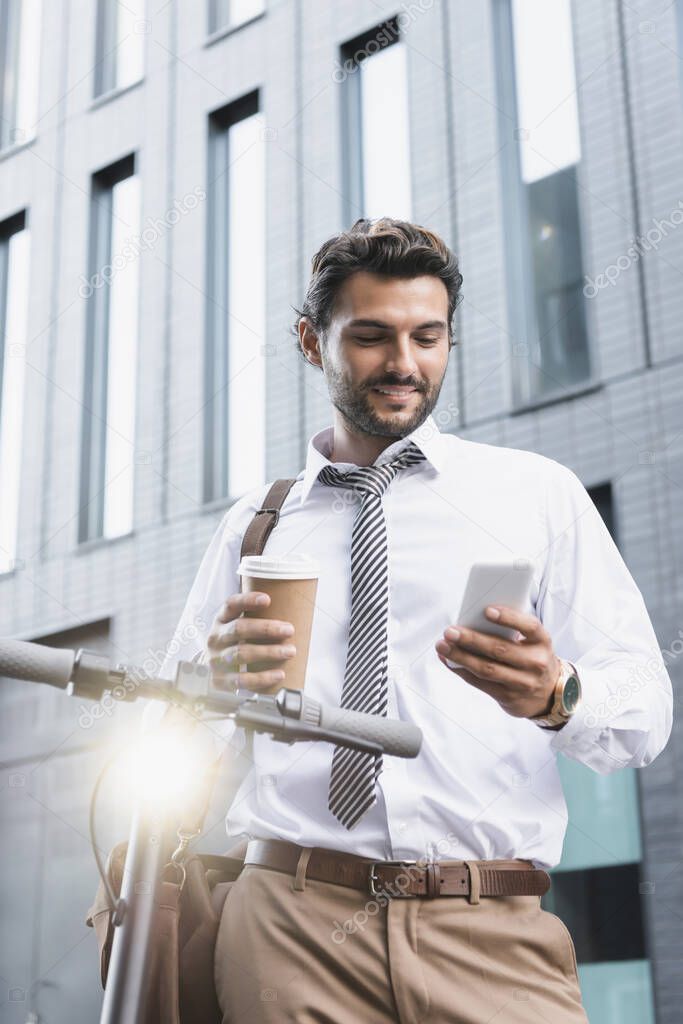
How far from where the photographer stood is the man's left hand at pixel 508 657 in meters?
1.63

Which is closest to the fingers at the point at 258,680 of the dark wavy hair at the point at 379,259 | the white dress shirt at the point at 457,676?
the white dress shirt at the point at 457,676

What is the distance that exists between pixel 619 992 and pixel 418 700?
455cm

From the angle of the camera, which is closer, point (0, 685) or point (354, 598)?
point (354, 598)

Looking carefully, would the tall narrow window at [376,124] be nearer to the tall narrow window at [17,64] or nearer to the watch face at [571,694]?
the tall narrow window at [17,64]

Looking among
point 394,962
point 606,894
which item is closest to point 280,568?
point 394,962

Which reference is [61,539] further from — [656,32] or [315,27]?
[656,32]

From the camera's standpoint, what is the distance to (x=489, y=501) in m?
2.24

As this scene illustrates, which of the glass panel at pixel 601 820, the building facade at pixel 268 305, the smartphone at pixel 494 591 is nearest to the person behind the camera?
the smartphone at pixel 494 591

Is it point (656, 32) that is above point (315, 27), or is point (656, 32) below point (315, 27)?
below

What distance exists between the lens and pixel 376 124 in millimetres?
8383

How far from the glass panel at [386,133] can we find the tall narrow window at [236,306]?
0.93 meters

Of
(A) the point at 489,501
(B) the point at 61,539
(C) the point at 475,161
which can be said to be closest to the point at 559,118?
(C) the point at 475,161

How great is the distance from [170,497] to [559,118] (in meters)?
3.74

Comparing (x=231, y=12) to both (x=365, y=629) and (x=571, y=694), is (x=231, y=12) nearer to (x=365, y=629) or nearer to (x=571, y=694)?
(x=365, y=629)
